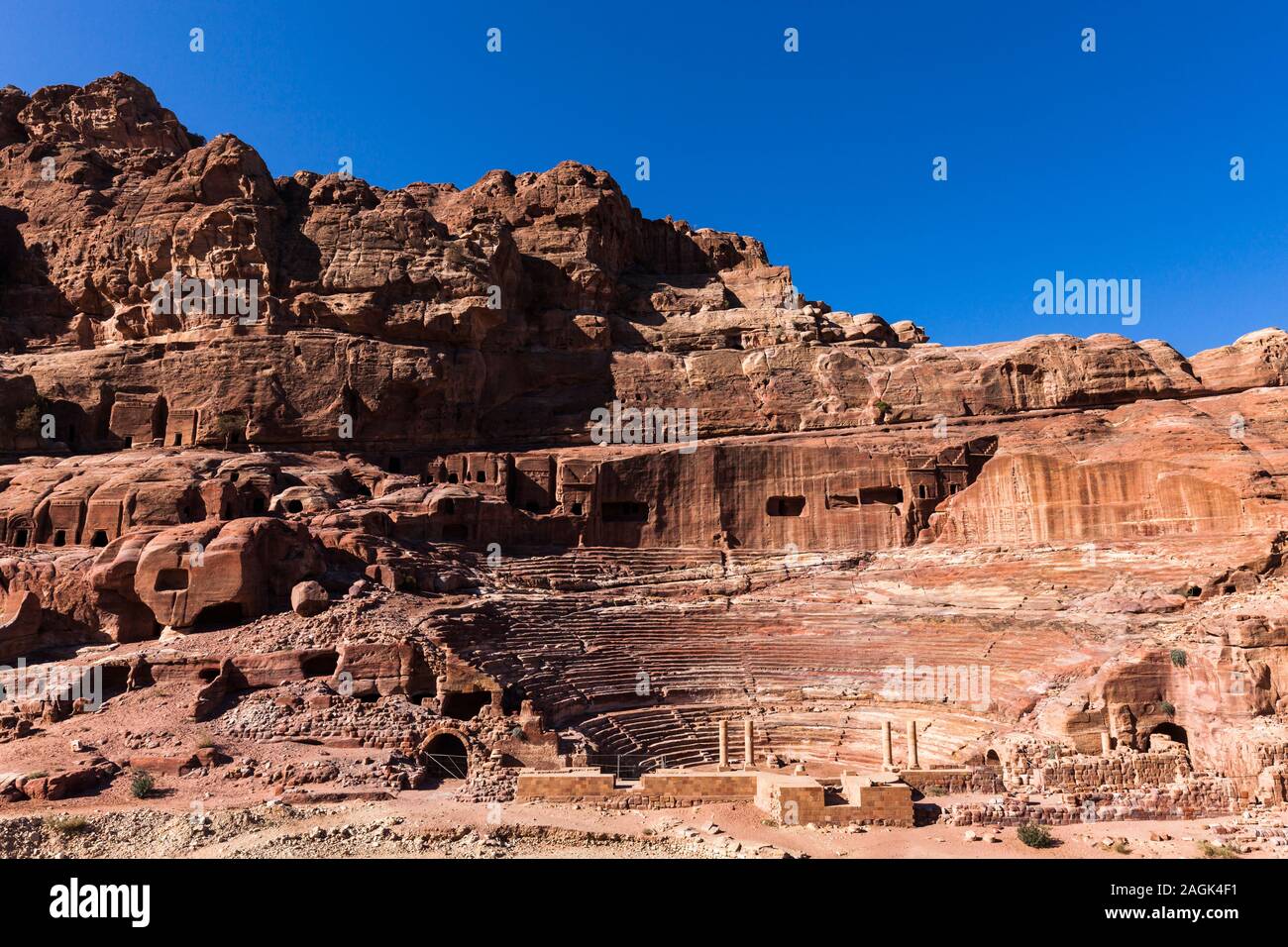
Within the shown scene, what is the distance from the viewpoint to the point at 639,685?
91.0 feet

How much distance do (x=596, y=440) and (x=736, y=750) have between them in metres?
22.3

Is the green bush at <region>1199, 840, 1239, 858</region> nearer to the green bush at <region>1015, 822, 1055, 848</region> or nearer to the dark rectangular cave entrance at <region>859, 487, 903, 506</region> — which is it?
the green bush at <region>1015, 822, 1055, 848</region>

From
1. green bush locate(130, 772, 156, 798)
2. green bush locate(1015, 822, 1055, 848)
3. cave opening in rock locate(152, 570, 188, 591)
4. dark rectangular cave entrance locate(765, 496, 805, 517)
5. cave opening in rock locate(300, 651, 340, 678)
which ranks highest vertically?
dark rectangular cave entrance locate(765, 496, 805, 517)

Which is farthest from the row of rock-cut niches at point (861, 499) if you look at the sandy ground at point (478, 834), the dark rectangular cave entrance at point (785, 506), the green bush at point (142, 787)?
the green bush at point (142, 787)

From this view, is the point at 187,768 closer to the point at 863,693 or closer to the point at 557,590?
the point at 557,590

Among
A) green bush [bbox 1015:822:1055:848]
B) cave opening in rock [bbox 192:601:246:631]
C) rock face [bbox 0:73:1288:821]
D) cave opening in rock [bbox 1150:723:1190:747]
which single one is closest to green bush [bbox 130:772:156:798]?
rock face [bbox 0:73:1288:821]

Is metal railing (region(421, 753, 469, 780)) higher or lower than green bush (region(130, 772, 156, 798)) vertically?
lower

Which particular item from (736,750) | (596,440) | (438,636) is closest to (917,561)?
(736,750)

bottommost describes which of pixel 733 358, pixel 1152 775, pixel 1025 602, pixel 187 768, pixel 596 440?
pixel 1152 775

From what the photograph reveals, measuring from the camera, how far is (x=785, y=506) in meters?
40.4

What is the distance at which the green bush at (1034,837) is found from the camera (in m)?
17.3

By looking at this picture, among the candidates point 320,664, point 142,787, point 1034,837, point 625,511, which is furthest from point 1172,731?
point 142,787

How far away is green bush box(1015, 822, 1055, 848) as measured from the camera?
56.8ft

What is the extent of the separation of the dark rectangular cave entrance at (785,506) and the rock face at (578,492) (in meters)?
0.70
